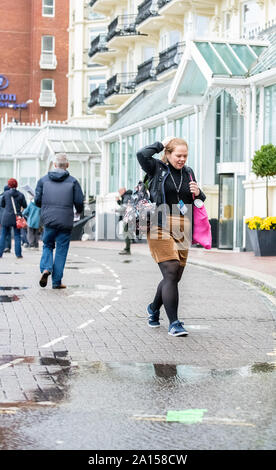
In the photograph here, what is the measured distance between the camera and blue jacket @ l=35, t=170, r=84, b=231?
45.1ft

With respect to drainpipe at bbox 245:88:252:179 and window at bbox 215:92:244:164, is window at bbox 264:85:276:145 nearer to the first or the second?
drainpipe at bbox 245:88:252:179

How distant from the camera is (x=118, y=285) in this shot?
1479cm

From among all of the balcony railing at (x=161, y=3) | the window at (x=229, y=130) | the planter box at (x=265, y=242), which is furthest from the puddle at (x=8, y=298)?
the balcony railing at (x=161, y=3)

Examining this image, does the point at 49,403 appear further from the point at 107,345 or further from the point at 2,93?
the point at 2,93

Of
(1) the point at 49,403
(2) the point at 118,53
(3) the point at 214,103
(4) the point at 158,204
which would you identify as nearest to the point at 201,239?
(4) the point at 158,204

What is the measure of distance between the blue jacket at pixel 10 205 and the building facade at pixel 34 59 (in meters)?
50.1

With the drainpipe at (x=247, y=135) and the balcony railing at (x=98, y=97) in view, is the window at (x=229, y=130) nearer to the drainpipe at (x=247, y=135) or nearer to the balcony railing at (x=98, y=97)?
the drainpipe at (x=247, y=135)

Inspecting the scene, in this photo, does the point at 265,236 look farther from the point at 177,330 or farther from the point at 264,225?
the point at 177,330

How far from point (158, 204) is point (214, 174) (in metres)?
22.6

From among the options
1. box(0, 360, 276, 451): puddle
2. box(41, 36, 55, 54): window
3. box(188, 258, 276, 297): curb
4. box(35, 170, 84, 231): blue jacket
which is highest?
box(41, 36, 55, 54): window

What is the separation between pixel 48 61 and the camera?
74.1 meters

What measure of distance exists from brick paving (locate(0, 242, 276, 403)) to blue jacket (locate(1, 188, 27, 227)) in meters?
6.97

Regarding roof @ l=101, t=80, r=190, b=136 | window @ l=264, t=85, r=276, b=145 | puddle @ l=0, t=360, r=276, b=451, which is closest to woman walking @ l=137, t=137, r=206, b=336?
puddle @ l=0, t=360, r=276, b=451

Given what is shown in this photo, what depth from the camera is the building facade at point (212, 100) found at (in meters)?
27.4
